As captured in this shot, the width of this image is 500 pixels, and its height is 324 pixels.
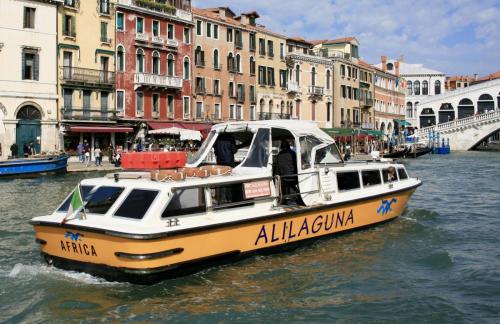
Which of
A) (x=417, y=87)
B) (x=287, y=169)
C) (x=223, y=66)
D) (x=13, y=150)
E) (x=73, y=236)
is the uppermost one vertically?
(x=417, y=87)

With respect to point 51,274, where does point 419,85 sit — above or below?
above

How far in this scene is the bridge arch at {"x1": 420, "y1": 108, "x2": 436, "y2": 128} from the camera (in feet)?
245

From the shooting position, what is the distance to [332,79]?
176ft

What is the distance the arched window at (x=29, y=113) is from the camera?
29734 millimetres

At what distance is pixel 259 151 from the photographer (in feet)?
33.5

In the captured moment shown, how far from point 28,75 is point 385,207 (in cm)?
2316

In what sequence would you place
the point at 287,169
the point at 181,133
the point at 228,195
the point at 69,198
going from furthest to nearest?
the point at 181,133 < the point at 287,169 < the point at 228,195 < the point at 69,198

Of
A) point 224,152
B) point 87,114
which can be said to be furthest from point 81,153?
point 224,152

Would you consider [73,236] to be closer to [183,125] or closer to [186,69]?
[183,125]

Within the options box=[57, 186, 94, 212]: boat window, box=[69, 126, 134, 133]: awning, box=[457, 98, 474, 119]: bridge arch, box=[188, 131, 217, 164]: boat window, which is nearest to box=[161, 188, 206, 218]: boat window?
box=[57, 186, 94, 212]: boat window

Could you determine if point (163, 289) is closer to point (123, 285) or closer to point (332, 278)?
point (123, 285)

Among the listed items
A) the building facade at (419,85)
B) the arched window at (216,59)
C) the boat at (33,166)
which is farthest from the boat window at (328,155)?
the building facade at (419,85)

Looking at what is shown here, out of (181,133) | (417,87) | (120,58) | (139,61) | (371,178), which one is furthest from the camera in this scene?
(417,87)

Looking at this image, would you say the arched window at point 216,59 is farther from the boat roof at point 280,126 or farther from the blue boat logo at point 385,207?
the boat roof at point 280,126
